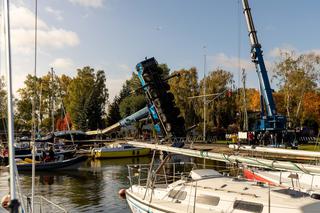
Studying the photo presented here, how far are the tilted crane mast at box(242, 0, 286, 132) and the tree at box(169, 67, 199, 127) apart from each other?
25573 millimetres

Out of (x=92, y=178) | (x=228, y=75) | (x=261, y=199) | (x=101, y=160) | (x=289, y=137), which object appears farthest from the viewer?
(x=228, y=75)

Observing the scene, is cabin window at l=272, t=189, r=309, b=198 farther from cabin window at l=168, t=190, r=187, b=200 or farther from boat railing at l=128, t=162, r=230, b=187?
boat railing at l=128, t=162, r=230, b=187

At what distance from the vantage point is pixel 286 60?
195 ft

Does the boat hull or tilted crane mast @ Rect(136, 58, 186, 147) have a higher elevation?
tilted crane mast @ Rect(136, 58, 186, 147)

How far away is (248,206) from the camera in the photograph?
39.2 ft

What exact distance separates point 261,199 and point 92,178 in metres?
22.5

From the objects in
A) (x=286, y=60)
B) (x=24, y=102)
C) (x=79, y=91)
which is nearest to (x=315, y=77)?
(x=286, y=60)

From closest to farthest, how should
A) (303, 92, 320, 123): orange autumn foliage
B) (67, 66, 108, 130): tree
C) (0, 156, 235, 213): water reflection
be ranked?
(0, 156, 235, 213): water reflection → (303, 92, 320, 123): orange autumn foliage → (67, 66, 108, 130): tree

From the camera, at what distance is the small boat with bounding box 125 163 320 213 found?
37.9ft

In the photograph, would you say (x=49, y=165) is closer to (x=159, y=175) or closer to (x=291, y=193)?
(x=159, y=175)

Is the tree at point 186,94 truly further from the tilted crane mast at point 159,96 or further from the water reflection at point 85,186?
the water reflection at point 85,186

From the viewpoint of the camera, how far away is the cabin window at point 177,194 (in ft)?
45.9

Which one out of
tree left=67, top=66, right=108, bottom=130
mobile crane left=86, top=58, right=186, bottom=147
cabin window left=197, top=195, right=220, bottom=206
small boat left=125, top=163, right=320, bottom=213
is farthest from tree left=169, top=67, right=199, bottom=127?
cabin window left=197, top=195, right=220, bottom=206

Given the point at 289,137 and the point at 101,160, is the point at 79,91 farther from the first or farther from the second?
the point at 289,137
